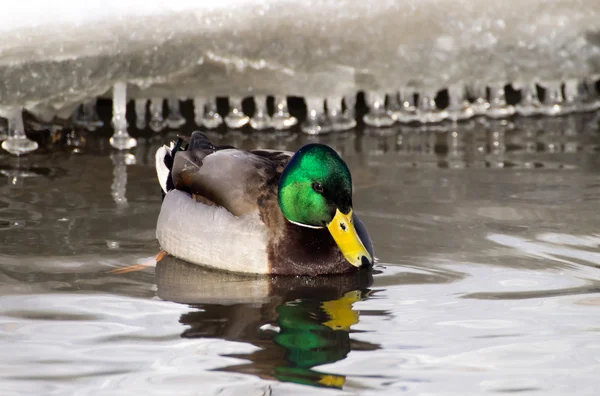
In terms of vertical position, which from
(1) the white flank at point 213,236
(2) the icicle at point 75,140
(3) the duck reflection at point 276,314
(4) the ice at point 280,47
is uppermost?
(4) the ice at point 280,47

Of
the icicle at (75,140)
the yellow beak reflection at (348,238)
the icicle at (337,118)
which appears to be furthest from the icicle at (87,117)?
the yellow beak reflection at (348,238)

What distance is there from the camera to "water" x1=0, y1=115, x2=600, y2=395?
142 inches

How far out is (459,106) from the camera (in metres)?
7.96

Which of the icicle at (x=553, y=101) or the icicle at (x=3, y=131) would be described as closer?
the icicle at (x=3, y=131)

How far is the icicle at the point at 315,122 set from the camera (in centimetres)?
757

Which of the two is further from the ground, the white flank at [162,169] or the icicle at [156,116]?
the icicle at [156,116]

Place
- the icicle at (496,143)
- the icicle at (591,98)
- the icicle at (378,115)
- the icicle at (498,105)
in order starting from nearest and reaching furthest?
the icicle at (496,143) → the icicle at (378,115) → the icicle at (498,105) → the icicle at (591,98)

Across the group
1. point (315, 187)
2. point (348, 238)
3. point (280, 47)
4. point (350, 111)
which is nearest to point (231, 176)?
point (315, 187)

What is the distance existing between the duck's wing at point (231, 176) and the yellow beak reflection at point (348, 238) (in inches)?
13.2

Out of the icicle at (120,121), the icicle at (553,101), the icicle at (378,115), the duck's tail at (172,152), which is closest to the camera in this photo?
the duck's tail at (172,152)

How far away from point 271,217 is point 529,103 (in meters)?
3.90

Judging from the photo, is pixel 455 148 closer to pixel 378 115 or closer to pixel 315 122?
pixel 378 115

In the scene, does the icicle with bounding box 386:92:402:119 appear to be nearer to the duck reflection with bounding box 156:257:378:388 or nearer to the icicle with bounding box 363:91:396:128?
the icicle with bounding box 363:91:396:128

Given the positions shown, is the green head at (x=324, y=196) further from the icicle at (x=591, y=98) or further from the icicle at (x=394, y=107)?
the icicle at (x=591, y=98)
